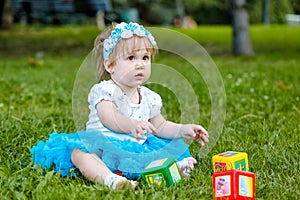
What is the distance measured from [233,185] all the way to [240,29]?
25.2 ft

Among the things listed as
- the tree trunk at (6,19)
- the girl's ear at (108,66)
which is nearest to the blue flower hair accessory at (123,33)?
A: the girl's ear at (108,66)

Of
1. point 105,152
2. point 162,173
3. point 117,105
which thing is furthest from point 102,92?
point 162,173

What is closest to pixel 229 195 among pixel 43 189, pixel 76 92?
pixel 43 189

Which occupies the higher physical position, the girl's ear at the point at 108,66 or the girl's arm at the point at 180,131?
the girl's ear at the point at 108,66

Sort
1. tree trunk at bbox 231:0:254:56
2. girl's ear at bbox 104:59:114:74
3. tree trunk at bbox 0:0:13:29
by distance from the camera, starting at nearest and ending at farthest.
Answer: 1. girl's ear at bbox 104:59:114:74
2. tree trunk at bbox 231:0:254:56
3. tree trunk at bbox 0:0:13:29

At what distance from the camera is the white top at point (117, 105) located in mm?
2867

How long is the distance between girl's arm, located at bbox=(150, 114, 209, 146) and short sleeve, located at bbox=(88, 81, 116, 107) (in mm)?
393

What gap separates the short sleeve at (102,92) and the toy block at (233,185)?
0.78 metres

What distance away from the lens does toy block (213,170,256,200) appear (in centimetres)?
230

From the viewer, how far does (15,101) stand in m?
4.88

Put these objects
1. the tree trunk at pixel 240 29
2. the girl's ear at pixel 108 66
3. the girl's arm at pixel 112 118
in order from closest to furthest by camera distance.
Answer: the girl's arm at pixel 112 118 → the girl's ear at pixel 108 66 → the tree trunk at pixel 240 29

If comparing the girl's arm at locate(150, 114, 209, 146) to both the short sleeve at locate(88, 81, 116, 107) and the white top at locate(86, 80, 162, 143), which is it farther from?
the short sleeve at locate(88, 81, 116, 107)

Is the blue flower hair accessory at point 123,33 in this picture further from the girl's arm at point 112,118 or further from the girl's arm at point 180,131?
the girl's arm at point 180,131

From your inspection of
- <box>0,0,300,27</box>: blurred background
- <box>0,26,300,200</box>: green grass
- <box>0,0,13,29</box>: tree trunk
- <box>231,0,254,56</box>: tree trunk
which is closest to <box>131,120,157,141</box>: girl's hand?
<box>0,26,300,200</box>: green grass
